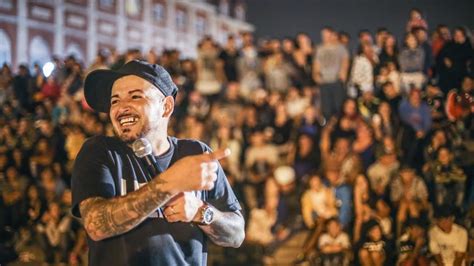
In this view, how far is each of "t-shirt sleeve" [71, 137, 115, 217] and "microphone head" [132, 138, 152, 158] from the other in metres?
0.11

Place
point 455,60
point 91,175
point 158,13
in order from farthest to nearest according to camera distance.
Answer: point 158,13 < point 455,60 < point 91,175

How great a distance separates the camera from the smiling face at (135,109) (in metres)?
2.53

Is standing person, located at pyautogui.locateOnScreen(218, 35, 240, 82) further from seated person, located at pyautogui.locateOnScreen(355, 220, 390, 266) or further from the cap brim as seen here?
the cap brim

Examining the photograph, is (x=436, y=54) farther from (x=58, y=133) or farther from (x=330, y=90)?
(x=58, y=133)

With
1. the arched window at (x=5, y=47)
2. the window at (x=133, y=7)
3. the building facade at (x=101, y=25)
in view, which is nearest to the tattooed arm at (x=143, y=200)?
the building facade at (x=101, y=25)

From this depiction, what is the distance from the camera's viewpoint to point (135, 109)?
8.27 ft

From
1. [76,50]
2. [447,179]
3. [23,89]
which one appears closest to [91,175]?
[447,179]

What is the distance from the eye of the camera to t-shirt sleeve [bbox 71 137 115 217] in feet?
8.13

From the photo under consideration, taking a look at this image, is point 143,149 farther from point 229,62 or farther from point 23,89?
point 23,89

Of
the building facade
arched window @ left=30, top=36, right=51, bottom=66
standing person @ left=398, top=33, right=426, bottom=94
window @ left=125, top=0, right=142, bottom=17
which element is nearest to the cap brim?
standing person @ left=398, top=33, right=426, bottom=94

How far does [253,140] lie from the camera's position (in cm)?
1000

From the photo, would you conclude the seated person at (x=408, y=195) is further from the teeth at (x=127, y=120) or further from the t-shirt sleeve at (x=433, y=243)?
the teeth at (x=127, y=120)

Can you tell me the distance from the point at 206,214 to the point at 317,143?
23.9 ft

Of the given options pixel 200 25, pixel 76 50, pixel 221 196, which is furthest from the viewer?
pixel 200 25
